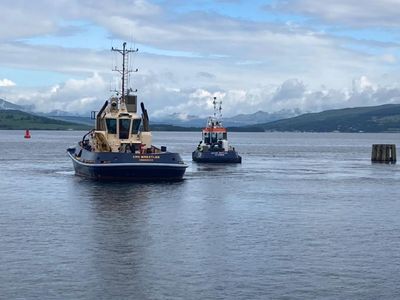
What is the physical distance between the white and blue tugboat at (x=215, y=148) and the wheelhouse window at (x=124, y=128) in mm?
30426

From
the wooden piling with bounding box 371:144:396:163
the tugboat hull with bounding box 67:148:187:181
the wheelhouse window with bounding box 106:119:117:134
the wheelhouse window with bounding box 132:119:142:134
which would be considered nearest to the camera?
the tugboat hull with bounding box 67:148:187:181

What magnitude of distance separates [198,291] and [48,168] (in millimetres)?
73973

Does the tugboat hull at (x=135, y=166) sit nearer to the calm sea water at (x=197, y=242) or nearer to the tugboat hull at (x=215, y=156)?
the calm sea water at (x=197, y=242)

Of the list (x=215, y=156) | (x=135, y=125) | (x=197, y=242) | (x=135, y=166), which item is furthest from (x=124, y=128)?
(x=197, y=242)

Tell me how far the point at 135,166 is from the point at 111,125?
9613mm

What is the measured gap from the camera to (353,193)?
68.0m

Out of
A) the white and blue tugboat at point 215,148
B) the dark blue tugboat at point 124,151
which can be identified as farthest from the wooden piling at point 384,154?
the dark blue tugboat at point 124,151

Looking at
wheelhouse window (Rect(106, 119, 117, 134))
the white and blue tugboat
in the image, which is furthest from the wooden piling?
wheelhouse window (Rect(106, 119, 117, 134))

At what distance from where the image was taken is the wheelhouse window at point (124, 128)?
259ft

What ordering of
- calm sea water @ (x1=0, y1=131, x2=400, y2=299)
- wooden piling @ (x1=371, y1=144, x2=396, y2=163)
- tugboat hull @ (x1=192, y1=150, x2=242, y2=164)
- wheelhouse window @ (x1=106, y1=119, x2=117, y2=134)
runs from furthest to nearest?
wooden piling @ (x1=371, y1=144, x2=396, y2=163) < tugboat hull @ (x1=192, y1=150, x2=242, y2=164) < wheelhouse window @ (x1=106, y1=119, x2=117, y2=134) < calm sea water @ (x1=0, y1=131, x2=400, y2=299)

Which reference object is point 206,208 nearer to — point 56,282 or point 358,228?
point 358,228

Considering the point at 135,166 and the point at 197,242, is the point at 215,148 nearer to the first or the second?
the point at 135,166

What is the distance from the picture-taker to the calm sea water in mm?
30062

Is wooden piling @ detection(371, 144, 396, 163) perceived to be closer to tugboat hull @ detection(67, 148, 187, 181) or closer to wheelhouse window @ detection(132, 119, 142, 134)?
wheelhouse window @ detection(132, 119, 142, 134)
